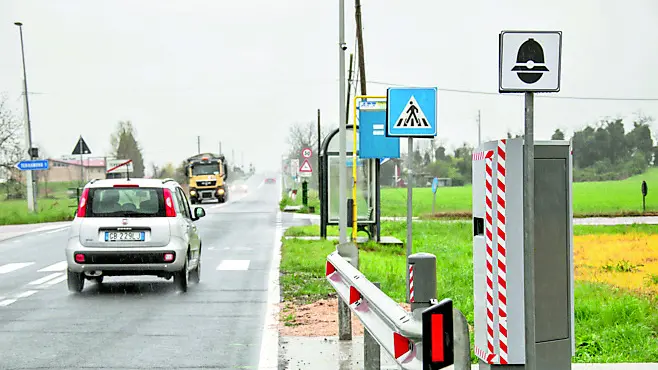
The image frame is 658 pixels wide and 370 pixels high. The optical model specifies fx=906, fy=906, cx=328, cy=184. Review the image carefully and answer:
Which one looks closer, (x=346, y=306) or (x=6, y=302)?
(x=346, y=306)

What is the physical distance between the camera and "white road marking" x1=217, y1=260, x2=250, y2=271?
18.2m

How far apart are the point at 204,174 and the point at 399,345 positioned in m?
59.1

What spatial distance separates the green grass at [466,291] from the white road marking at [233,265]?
2.75 feet

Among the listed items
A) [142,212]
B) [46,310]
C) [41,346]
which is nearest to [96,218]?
[142,212]

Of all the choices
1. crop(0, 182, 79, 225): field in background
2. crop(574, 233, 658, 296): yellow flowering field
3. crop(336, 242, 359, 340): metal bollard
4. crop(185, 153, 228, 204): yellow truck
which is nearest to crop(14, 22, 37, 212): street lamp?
crop(0, 182, 79, 225): field in background

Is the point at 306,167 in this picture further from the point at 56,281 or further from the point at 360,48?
the point at 56,281

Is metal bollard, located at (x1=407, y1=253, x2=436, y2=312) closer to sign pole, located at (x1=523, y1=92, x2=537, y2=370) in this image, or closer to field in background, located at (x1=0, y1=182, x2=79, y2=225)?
sign pole, located at (x1=523, y1=92, x2=537, y2=370)

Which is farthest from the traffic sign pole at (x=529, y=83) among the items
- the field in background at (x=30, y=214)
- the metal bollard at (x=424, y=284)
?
the field in background at (x=30, y=214)

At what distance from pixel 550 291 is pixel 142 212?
28.0 feet

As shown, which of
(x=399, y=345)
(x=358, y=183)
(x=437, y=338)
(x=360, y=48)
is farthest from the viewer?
(x=360, y=48)

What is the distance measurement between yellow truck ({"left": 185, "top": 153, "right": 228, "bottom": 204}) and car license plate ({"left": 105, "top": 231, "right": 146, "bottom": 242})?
49.5 metres

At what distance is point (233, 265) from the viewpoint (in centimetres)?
1892

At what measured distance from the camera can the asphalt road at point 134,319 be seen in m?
8.59

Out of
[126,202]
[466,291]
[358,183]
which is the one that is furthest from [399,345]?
[358,183]
